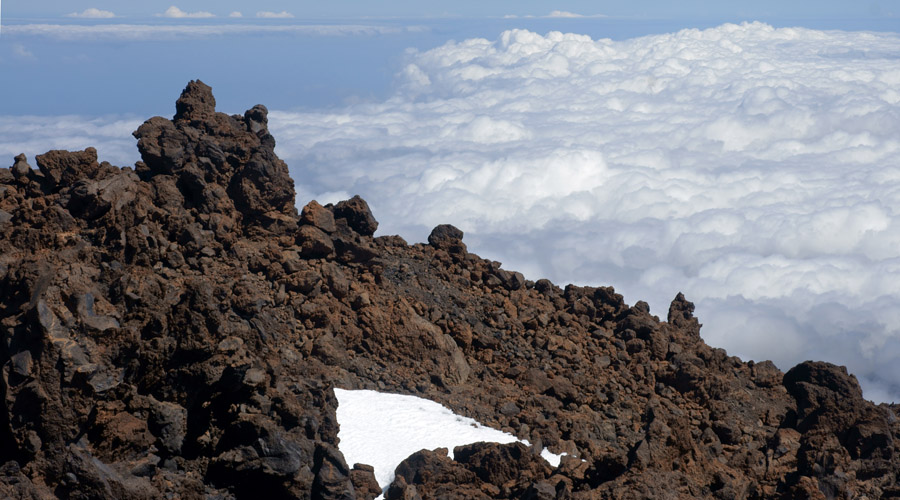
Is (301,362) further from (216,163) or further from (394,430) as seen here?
(216,163)

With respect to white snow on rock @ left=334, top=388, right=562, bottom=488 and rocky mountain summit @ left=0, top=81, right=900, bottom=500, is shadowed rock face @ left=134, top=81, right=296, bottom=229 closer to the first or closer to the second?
rocky mountain summit @ left=0, top=81, right=900, bottom=500

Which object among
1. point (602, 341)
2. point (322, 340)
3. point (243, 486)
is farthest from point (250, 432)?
point (602, 341)

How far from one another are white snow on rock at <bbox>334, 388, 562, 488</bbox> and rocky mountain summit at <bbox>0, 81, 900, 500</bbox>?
2.44 ft

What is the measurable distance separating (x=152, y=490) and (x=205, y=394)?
2.56m

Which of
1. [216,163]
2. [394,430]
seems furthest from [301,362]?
[216,163]

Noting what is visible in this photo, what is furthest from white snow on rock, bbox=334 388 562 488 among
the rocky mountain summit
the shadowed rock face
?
the shadowed rock face

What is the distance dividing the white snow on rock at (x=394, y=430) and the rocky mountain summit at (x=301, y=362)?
74 cm

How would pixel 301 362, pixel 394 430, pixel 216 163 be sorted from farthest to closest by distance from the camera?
pixel 216 163 < pixel 301 362 < pixel 394 430

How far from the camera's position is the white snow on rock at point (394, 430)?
776 inches

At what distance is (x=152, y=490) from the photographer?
13.8 metres

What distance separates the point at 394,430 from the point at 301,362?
3.06 meters

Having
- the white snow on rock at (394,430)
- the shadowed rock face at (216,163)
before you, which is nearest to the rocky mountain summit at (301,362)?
the shadowed rock face at (216,163)

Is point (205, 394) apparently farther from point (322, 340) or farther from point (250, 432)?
point (322, 340)

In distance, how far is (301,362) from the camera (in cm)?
2170
